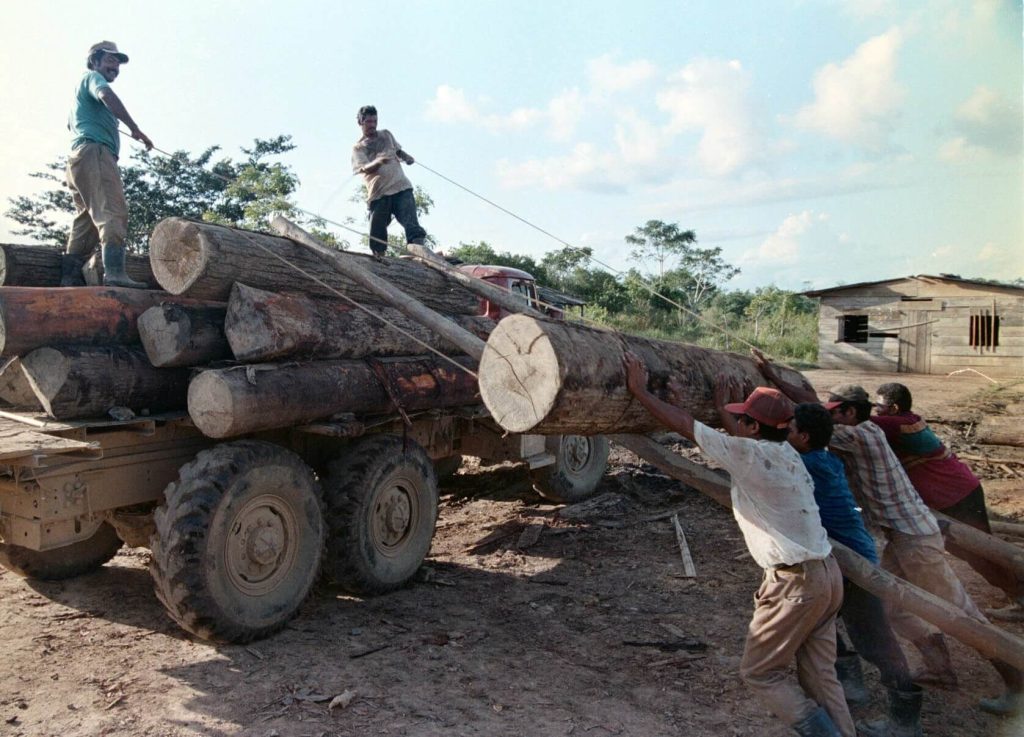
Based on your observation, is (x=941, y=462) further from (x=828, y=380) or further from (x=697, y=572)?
(x=828, y=380)

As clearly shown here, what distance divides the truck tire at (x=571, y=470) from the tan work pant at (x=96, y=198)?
4613 millimetres

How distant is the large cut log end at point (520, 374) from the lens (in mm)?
3605

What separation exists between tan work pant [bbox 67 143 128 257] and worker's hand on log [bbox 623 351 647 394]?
153 inches

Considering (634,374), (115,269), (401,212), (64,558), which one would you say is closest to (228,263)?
(115,269)

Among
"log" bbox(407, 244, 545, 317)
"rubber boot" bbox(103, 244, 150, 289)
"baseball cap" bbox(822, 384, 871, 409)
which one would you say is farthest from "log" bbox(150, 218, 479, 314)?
"baseball cap" bbox(822, 384, 871, 409)

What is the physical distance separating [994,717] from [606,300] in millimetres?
32594

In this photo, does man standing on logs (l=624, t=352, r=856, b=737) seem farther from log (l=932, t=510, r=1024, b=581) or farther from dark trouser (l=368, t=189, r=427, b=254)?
dark trouser (l=368, t=189, r=427, b=254)

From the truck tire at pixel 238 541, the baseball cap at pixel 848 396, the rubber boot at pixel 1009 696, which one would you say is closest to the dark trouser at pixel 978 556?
the rubber boot at pixel 1009 696

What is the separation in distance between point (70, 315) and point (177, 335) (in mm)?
621

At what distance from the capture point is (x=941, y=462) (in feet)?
17.2

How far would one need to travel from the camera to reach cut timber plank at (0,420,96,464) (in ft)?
12.2

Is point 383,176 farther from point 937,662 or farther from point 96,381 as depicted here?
point 937,662

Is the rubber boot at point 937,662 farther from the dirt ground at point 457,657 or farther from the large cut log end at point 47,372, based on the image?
the large cut log end at point 47,372

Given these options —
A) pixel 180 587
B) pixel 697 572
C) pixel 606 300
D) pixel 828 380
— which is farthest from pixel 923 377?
pixel 180 587
